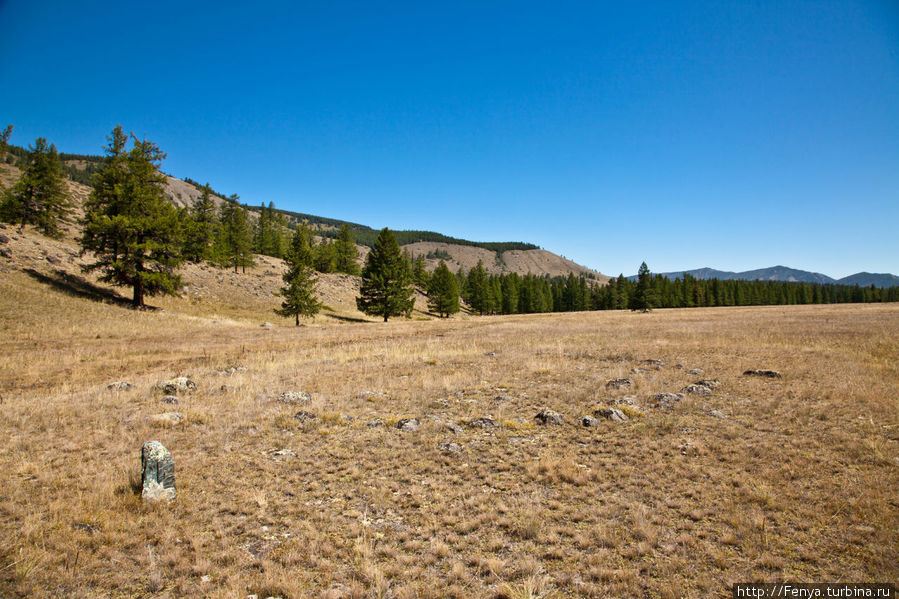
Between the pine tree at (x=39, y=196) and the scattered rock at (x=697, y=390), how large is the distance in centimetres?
6817

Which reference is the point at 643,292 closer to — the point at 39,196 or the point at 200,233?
the point at 200,233

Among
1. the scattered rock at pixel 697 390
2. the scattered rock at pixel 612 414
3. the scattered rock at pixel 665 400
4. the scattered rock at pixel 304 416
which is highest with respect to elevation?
the scattered rock at pixel 697 390

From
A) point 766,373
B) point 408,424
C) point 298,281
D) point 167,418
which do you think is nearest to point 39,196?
point 298,281

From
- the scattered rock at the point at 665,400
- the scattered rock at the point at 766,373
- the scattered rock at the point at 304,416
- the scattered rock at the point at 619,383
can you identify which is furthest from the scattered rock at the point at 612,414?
the scattered rock at the point at 304,416

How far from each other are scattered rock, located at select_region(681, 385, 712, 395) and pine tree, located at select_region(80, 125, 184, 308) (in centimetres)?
3968

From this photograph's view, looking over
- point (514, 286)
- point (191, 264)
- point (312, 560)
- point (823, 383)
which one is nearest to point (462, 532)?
point (312, 560)

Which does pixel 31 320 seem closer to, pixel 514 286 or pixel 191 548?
pixel 191 548

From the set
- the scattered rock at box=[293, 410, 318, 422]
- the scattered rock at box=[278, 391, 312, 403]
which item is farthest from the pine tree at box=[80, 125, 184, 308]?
the scattered rock at box=[293, 410, 318, 422]

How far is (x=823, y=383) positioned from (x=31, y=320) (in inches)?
1659

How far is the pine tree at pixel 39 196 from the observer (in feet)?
143

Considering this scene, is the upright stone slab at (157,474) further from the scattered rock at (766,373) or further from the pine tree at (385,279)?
the pine tree at (385,279)

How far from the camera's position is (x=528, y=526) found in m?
5.41

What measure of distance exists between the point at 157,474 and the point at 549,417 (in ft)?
28.9

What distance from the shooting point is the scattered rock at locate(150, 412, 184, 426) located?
9391mm
